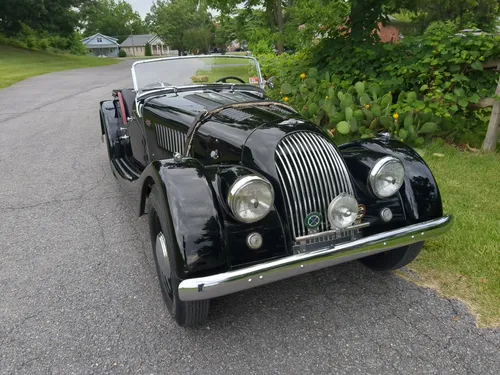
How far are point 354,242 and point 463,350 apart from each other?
0.83m

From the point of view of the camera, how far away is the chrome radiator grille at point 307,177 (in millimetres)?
2348

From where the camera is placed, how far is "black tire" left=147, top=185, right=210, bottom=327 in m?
2.16

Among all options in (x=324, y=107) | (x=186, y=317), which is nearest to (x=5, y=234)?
(x=186, y=317)

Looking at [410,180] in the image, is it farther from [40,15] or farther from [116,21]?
[116,21]

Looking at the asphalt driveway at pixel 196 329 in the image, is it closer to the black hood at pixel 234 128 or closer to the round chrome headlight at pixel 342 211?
the round chrome headlight at pixel 342 211

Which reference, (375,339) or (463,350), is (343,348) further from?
(463,350)

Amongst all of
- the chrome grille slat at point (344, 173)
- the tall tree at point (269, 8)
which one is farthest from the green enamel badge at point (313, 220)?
the tall tree at point (269, 8)

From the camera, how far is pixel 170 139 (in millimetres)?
3410

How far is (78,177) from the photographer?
17.2ft

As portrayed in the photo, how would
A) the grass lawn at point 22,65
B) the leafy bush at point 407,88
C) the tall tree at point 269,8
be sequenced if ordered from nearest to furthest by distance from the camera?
the leafy bush at point 407,88
the tall tree at point 269,8
the grass lawn at point 22,65

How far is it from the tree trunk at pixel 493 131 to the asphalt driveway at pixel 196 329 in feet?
10.8

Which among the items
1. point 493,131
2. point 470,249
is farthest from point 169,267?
point 493,131

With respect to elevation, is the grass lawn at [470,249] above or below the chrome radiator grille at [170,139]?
below

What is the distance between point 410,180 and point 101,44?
8762 cm
